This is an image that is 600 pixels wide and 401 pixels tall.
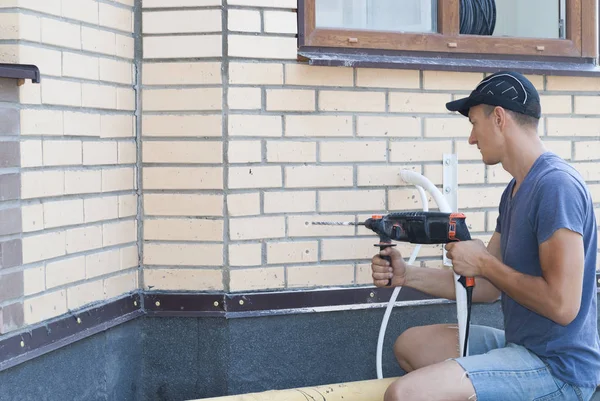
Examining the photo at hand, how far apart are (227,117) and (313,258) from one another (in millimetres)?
761

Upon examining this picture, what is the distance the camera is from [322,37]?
402cm

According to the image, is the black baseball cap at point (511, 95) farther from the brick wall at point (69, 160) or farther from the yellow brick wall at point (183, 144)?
the brick wall at point (69, 160)

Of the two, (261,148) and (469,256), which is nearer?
(469,256)

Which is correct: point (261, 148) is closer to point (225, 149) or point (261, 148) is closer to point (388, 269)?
point (225, 149)

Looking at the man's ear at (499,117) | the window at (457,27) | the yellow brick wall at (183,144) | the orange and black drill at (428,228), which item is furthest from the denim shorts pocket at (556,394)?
the window at (457,27)

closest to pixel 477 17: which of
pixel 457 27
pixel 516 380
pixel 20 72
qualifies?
pixel 457 27

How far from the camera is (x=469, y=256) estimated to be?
3246mm

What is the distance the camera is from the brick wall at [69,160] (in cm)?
328

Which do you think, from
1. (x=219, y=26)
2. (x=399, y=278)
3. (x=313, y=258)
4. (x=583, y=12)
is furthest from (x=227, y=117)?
(x=583, y=12)

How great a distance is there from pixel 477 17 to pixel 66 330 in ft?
8.12

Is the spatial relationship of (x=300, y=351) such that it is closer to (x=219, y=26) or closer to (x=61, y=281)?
(x=61, y=281)

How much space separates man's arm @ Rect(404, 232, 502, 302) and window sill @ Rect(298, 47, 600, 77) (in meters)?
0.96

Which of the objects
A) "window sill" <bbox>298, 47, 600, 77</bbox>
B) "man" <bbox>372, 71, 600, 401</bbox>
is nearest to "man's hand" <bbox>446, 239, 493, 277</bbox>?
"man" <bbox>372, 71, 600, 401</bbox>

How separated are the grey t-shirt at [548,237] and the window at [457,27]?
1.18 m
